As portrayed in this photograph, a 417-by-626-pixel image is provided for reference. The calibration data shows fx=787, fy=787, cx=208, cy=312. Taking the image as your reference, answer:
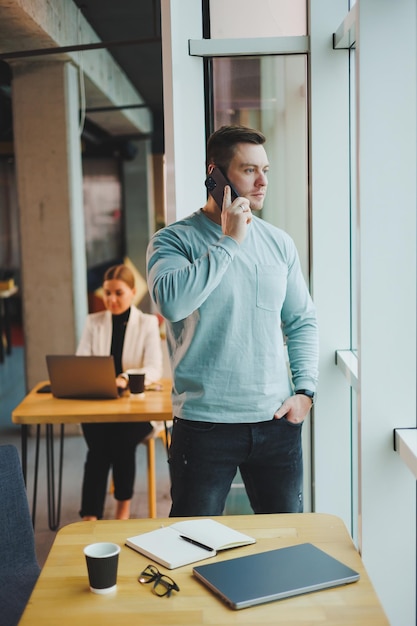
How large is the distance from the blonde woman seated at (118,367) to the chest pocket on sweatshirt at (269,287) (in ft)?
5.85

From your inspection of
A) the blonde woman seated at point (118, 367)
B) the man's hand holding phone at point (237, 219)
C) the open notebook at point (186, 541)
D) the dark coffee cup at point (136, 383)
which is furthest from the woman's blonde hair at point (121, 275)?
the open notebook at point (186, 541)

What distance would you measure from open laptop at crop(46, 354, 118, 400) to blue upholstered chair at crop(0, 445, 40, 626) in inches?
56.9

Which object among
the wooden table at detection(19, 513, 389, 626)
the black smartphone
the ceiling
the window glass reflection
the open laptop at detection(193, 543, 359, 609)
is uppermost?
the ceiling

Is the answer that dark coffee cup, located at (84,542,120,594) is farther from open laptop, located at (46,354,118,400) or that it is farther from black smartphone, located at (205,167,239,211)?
open laptop, located at (46,354,118,400)

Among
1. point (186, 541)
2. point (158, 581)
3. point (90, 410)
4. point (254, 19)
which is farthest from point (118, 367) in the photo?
point (158, 581)

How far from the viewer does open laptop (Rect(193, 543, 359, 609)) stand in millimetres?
1495

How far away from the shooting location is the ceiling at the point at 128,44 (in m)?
6.36

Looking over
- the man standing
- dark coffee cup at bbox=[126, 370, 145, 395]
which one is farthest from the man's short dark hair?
dark coffee cup at bbox=[126, 370, 145, 395]

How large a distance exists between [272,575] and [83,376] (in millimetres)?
2281

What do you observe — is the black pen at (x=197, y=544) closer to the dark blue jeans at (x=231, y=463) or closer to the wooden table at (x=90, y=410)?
the dark blue jeans at (x=231, y=463)

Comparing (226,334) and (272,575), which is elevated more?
(226,334)

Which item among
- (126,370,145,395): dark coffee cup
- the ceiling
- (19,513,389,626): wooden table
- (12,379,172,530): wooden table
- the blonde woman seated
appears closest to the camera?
(19,513,389,626): wooden table

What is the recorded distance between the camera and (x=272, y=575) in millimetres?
1567

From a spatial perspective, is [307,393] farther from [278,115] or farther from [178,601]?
[278,115]
